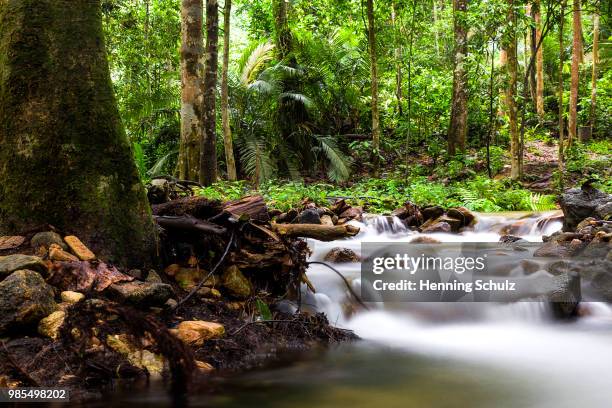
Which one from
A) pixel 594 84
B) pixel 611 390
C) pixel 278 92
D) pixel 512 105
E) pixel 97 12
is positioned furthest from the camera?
pixel 594 84

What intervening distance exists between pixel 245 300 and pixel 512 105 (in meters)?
10.3

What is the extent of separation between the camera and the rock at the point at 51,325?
295 cm

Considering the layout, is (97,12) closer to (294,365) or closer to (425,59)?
(294,365)

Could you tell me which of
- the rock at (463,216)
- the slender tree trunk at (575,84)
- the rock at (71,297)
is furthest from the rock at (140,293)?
the slender tree trunk at (575,84)

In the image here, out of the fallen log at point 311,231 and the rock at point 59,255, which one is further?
the fallen log at point 311,231

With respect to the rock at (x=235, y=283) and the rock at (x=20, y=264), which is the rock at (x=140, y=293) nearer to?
the rock at (x=20, y=264)

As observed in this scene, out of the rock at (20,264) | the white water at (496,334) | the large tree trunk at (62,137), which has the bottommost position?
the white water at (496,334)

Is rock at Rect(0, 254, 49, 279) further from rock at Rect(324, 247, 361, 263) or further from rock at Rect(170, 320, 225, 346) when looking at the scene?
rock at Rect(324, 247, 361, 263)

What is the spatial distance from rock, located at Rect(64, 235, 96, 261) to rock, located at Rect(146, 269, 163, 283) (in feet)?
1.32

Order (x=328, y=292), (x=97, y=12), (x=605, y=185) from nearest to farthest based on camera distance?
(x=97, y=12) < (x=328, y=292) < (x=605, y=185)

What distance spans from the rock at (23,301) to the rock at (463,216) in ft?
24.4

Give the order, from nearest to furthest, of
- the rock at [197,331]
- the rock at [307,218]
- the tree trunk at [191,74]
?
the rock at [197,331] → the rock at [307,218] → the tree trunk at [191,74]

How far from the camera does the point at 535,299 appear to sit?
5.33 metres

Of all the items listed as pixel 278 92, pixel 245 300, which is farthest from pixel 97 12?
pixel 278 92
